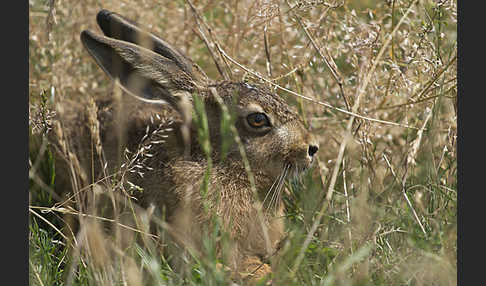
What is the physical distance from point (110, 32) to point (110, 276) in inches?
87.3

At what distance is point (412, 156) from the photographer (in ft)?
11.0

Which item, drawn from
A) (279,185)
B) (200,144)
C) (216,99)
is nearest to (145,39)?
(216,99)

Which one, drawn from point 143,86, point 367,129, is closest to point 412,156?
point 367,129

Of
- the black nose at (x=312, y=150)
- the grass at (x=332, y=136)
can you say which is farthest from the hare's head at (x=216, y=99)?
the grass at (x=332, y=136)

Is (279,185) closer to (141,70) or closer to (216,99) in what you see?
(216,99)

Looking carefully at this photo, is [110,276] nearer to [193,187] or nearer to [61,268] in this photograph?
[61,268]

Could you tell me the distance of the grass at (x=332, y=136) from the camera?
2918 mm

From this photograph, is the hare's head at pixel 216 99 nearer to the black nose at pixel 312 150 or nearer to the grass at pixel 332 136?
the black nose at pixel 312 150

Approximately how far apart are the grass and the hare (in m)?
0.17

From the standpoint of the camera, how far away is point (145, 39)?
4.37 metres

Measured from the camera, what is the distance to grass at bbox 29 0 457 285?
292 centimetres

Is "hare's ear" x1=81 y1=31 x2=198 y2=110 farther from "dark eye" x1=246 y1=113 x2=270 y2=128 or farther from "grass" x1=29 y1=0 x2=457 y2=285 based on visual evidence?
"dark eye" x1=246 y1=113 x2=270 y2=128

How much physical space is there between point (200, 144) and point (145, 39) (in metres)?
0.84

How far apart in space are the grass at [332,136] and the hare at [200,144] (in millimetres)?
171
